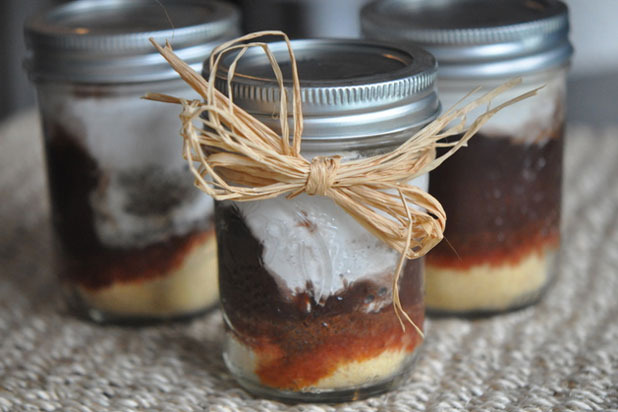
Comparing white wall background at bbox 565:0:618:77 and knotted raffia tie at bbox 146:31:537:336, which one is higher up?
knotted raffia tie at bbox 146:31:537:336

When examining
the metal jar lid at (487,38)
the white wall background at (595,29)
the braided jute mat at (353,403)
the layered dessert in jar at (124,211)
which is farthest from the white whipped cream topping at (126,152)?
the white wall background at (595,29)

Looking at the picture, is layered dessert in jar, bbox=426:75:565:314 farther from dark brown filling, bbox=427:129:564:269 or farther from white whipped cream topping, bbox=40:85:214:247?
white whipped cream topping, bbox=40:85:214:247

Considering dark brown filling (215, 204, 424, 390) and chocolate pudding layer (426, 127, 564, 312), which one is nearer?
dark brown filling (215, 204, 424, 390)

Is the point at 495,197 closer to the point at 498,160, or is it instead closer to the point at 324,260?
the point at 498,160

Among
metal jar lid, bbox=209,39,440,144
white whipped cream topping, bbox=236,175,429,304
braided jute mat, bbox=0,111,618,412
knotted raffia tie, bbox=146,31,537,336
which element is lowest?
braided jute mat, bbox=0,111,618,412

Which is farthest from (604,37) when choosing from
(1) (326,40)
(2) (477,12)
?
(1) (326,40)

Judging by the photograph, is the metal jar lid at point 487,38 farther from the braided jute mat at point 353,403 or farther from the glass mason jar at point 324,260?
the braided jute mat at point 353,403

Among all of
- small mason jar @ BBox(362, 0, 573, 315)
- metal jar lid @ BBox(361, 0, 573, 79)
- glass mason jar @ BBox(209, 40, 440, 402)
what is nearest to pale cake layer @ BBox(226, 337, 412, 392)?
glass mason jar @ BBox(209, 40, 440, 402)
